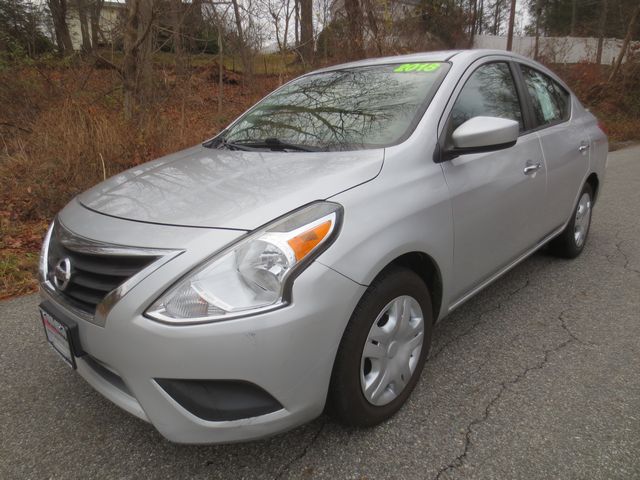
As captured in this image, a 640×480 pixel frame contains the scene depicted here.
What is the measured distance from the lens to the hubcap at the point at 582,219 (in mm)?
3617

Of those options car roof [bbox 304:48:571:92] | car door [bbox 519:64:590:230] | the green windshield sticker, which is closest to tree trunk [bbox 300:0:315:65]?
car door [bbox 519:64:590:230]

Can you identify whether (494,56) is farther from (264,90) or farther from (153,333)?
(264,90)

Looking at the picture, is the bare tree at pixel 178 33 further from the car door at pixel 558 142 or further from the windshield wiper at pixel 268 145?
the car door at pixel 558 142

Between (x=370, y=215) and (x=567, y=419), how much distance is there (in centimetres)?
123

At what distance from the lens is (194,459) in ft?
5.84

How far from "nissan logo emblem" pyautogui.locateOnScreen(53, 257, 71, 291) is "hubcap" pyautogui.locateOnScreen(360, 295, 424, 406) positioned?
1143 millimetres

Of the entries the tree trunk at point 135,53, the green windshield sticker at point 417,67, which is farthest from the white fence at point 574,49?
the green windshield sticker at point 417,67

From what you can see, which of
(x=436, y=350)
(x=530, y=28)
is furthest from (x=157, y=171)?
(x=530, y=28)

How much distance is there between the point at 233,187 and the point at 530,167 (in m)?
1.80

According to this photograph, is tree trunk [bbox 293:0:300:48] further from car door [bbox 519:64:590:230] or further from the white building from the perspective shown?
car door [bbox 519:64:590:230]

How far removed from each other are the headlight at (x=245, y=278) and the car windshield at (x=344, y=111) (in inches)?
30.4

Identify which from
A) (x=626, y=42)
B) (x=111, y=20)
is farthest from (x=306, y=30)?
(x=626, y=42)

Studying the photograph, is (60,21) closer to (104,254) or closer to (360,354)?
(104,254)

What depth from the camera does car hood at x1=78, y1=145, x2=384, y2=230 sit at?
1.66 metres
